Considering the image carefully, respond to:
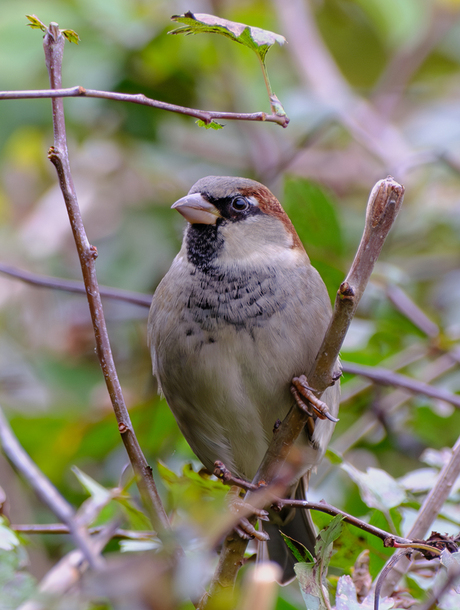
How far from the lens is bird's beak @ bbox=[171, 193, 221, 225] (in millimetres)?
1886

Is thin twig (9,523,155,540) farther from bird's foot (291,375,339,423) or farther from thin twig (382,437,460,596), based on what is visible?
thin twig (382,437,460,596)

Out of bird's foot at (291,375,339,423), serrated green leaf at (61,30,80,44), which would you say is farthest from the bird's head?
serrated green leaf at (61,30,80,44)

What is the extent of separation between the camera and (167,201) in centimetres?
348

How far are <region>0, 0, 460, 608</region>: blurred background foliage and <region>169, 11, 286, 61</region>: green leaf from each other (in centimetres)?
125

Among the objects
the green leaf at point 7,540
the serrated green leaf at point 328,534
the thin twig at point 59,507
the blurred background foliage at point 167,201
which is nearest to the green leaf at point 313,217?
the blurred background foliage at point 167,201

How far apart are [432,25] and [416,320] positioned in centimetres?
252

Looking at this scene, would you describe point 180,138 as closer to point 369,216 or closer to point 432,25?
point 432,25

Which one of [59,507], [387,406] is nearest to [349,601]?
[59,507]

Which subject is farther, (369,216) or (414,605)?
(414,605)

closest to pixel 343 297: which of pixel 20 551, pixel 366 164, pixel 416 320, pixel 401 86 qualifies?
pixel 20 551

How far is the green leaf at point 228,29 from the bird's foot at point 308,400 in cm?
61

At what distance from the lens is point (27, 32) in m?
2.92

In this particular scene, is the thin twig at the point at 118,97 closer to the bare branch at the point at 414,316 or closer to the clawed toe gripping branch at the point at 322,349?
the clawed toe gripping branch at the point at 322,349

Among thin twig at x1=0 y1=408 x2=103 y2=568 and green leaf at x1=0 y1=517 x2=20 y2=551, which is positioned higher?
thin twig at x1=0 y1=408 x2=103 y2=568
